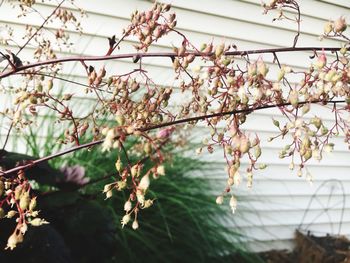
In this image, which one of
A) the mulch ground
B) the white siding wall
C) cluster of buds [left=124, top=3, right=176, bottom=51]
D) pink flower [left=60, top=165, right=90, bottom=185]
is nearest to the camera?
cluster of buds [left=124, top=3, right=176, bottom=51]

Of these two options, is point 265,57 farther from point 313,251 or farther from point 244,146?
point 244,146

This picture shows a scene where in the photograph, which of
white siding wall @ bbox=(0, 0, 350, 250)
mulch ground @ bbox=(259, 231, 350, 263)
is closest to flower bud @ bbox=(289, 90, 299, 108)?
white siding wall @ bbox=(0, 0, 350, 250)

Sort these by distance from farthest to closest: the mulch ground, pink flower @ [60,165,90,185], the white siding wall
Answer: the mulch ground → the white siding wall → pink flower @ [60,165,90,185]

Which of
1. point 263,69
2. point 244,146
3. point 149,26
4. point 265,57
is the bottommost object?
point 244,146

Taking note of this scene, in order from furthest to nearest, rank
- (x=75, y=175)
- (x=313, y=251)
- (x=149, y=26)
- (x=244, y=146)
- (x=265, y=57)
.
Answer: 1. (x=313, y=251)
2. (x=265, y=57)
3. (x=75, y=175)
4. (x=149, y=26)
5. (x=244, y=146)

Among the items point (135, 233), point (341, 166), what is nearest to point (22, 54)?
point (135, 233)

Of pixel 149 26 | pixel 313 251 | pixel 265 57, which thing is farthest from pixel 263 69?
pixel 313 251

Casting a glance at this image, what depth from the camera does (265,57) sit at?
2504 millimetres

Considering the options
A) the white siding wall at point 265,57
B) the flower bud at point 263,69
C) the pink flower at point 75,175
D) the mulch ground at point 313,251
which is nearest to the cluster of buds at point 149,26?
the flower bud at point 263,69

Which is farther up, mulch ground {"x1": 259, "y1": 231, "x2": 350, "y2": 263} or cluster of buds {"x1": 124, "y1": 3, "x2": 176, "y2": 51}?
cluster of buds {"x1": 124, "y1": 3, "x2": 176, "y2": 51}

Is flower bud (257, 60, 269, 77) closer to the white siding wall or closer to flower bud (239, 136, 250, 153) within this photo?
flower bud (239, 136, 250, 153)

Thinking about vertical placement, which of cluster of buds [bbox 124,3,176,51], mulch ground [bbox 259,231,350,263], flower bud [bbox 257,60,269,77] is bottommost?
mulch ground [bbox 259,231,350,263]

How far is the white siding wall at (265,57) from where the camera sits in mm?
2141

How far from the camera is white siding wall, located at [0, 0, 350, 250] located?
214cm
